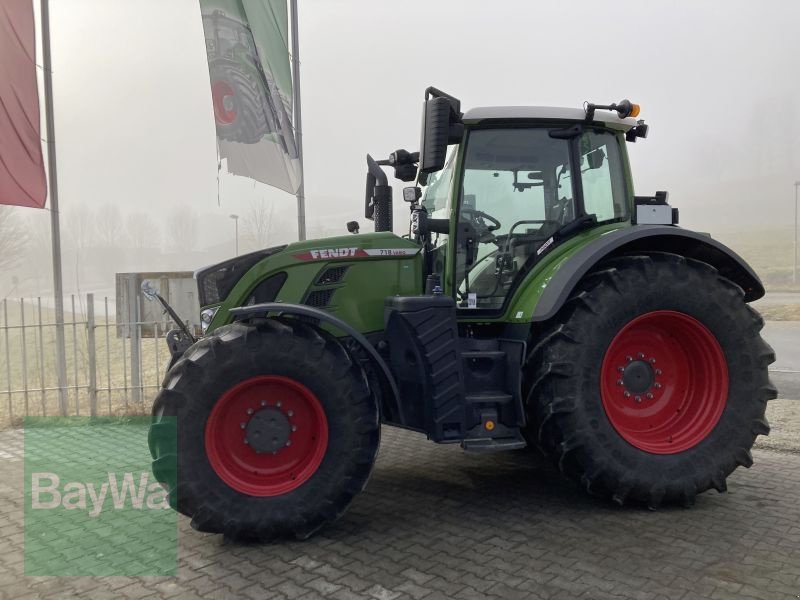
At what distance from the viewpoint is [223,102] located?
297 inches

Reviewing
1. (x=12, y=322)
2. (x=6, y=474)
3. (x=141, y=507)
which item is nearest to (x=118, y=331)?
(x=12, y=322)

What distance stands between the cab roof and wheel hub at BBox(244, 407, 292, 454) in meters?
2.34

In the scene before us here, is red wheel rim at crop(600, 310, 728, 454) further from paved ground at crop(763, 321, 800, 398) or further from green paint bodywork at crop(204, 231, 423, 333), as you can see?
paved ground at crop(763, 321, 800, 398)

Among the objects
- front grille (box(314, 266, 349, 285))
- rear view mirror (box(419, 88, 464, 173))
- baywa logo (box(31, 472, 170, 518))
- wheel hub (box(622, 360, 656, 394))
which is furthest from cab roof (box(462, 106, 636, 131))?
baywa logo (box(31, 472, 170, 518))

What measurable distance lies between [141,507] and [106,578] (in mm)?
1024

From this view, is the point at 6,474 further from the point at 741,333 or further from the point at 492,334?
the point at 741,333

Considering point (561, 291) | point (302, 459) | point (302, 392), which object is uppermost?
point (561, 291)

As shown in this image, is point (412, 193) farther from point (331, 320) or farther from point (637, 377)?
point (637, 377)

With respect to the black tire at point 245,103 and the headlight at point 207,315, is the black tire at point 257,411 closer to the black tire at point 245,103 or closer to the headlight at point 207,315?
the headlight at point 207,315

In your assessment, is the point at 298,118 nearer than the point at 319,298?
No

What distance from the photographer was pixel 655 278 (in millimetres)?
4051

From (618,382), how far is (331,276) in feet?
6.80

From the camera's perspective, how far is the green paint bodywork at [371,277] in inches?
162

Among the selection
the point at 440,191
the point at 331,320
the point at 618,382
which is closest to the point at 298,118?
the point at 440,191
